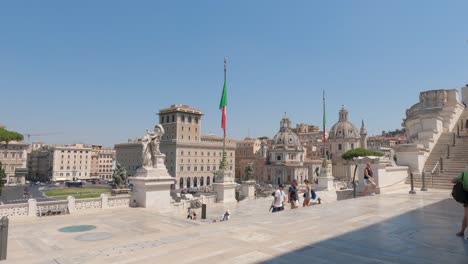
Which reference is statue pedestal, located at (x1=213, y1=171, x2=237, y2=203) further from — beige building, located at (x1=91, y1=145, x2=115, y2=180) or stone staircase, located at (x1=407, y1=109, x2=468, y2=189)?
beige building, located at (x1=91, y1=145, x2=115, y2=180)

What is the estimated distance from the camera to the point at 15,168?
9819 cm

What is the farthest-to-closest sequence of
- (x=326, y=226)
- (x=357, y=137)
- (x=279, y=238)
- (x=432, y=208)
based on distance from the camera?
(x=357, y=137)
(x=432, y=208)
(x=326, y=226)
(x=279, y=238)

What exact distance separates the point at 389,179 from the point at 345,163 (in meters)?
92.0

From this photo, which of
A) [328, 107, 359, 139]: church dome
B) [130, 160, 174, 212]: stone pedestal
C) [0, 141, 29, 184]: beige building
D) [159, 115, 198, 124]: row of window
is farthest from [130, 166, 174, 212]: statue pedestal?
[328, 107, 359, 139]: church dome

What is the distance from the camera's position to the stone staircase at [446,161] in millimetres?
16031

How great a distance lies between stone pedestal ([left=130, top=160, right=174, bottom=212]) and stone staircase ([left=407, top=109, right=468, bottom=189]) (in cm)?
1326

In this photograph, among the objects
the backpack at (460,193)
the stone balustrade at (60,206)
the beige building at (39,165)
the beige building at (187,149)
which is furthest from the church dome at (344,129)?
the backpack at (460,193)

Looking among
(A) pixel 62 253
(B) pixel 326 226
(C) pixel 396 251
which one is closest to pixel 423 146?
(B) pixel 326 226

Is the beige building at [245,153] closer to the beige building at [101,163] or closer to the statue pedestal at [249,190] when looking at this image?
the beige building at [101,163]

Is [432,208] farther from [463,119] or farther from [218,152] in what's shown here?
[218,152]

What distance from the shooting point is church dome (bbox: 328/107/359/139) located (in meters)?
111

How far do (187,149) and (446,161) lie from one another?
78.1 metres

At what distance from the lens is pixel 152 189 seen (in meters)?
14.2

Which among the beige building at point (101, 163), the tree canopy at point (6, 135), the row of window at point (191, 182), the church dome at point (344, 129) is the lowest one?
the row of window at point (191, 182)
